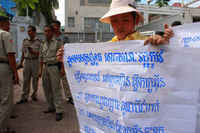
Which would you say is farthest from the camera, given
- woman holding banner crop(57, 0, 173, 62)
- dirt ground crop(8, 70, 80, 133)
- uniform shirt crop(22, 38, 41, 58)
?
uniform shirt crop(22, 38, 41, 58)

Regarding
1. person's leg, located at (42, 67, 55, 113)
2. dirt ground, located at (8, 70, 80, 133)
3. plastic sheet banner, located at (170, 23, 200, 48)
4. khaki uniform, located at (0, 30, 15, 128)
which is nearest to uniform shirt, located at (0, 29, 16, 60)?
khaki uniform, located at (0, 30, 15, 128)

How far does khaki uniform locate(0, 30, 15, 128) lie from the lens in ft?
8.50

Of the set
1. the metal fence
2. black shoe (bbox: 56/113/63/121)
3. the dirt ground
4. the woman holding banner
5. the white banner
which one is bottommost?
the dirt ground

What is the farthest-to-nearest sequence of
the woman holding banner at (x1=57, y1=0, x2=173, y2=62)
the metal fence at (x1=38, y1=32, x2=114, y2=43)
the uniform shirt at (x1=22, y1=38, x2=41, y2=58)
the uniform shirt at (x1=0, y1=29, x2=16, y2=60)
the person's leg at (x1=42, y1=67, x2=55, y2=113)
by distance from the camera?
the metal fence at (x1=38, y1=32, x2=114, y2=43) → the uniform shirt at (x1=22, y1=38, x2=41, y2=58) → the person's leg at (x1=42, y1=67, x2=55, y2=113) → the uniform shirt at (x1=0, y1=29, x2=16, y2=60) → the woman holding banner at (x1=57, y1=0, x2=173, y2=62)

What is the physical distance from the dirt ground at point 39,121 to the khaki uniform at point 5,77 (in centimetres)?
50

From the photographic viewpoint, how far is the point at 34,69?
4277 millimetres

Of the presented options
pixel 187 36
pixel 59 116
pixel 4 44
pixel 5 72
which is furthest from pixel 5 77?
pixel 187 36

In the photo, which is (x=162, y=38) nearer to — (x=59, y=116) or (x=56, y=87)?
(x=56, y=87)

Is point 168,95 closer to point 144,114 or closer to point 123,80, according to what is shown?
point 144,114

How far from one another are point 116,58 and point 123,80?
175 mm

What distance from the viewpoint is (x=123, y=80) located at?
121cm

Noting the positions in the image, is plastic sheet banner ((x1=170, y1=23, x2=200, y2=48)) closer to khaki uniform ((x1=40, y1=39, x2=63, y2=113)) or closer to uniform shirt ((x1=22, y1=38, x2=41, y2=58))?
khaki uniform ((x1=40, y1=39, x2=63, y2=113))

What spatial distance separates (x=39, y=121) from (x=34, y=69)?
1478 mm

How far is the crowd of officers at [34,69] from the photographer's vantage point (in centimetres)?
262
